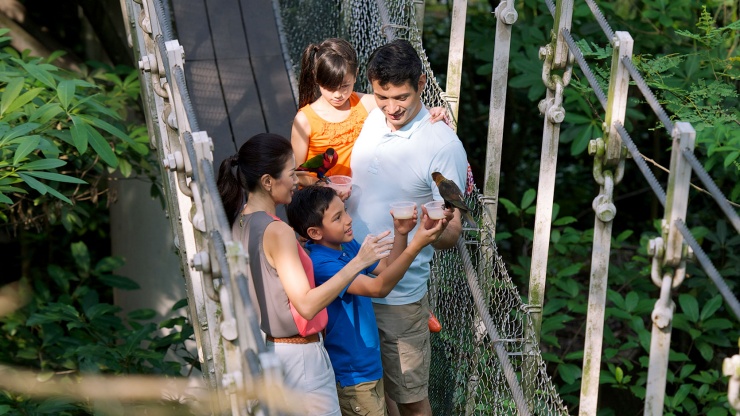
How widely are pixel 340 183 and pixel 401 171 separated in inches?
8.2

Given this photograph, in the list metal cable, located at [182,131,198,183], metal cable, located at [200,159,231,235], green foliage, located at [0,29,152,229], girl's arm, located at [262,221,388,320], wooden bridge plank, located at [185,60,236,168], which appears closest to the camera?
metal cable, located at [200,159,231,235]

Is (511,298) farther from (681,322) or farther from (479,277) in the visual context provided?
(681,322)

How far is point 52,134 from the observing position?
11.8 feet

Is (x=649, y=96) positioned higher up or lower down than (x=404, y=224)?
higher up

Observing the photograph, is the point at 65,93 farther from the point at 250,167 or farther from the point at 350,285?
the point at 350,285

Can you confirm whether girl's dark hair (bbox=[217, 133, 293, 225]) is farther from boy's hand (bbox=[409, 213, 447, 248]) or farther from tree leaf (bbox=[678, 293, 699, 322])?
tree leaf (bbox=[678, 293, 699, 322])

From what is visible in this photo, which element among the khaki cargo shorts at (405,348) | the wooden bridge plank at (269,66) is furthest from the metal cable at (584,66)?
the wooden bridge plank at (269,66)

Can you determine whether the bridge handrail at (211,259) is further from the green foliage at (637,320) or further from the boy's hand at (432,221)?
the green foliage at (637,320)

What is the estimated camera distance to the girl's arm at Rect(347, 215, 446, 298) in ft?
8.46

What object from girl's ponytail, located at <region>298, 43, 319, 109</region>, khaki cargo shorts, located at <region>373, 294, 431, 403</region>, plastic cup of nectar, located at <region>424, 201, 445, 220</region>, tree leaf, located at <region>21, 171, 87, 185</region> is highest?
girl's ponytail, located at <region>298, 43, 319, 109</region>

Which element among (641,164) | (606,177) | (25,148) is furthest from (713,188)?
(25,148)

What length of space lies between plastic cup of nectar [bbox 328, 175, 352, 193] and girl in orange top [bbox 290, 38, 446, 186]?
0.24m

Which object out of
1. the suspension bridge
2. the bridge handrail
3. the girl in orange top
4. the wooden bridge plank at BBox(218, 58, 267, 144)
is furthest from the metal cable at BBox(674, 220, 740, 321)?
the wooden bridge plank at BBox(218, 58, 267, 144)

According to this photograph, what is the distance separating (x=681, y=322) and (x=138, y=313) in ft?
9.11
